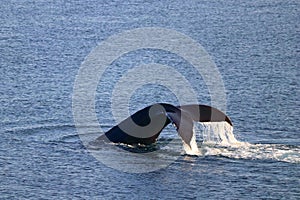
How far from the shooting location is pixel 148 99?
2331 cm

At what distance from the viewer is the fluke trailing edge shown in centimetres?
1855

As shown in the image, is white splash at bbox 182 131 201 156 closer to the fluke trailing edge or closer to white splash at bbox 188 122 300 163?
white splash at bbox 188 122 300 163

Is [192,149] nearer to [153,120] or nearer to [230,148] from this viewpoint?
[230,148]

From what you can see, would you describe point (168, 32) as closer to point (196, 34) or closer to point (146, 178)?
point (196, 34)

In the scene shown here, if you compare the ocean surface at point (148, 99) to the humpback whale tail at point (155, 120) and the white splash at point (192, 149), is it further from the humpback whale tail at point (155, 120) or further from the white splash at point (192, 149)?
the humpback whale tail at point (155, 120)

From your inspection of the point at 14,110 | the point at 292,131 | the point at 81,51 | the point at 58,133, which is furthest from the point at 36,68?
the point at 292,131

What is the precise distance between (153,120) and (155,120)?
5cm

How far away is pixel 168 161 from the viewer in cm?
1805

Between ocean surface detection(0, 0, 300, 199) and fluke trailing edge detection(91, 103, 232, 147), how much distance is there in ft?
1.06

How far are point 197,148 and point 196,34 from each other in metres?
12.9

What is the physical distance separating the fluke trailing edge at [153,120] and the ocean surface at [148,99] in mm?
322

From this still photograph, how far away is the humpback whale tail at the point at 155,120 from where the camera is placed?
1836cm

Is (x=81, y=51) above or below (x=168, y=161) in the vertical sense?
above

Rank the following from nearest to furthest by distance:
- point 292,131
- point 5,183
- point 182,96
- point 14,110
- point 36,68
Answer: point 5,183
point 292,131
point 14,110
point 182,96
point 36,68
